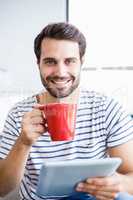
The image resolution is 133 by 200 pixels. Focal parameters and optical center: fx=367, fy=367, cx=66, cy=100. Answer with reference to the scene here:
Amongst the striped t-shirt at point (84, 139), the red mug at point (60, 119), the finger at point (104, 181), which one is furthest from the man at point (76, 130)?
the red mug at point (60, 119)

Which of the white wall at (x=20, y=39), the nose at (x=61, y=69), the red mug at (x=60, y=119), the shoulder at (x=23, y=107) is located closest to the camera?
the red mug at (x=60, y=119)

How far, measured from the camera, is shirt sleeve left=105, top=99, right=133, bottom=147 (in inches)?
48.0

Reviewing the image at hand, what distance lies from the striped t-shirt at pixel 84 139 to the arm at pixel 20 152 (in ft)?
0.31

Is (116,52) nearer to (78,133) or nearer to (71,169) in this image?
(78,133)

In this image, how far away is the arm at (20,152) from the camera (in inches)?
37.7

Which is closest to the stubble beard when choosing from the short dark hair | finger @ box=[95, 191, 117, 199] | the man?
the man

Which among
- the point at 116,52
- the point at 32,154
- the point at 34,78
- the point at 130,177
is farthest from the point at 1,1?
the point at 130,177

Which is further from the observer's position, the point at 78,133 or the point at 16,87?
the point at 16,87

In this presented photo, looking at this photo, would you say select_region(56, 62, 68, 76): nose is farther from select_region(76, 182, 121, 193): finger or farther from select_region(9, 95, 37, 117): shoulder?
select_region(76, 182, 121, 193): finger

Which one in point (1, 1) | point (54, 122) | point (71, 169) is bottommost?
point (71, 169)

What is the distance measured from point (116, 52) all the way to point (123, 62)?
74 mm

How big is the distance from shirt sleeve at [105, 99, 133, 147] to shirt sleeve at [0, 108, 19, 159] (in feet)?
1.03

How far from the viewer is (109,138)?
123 centimetres

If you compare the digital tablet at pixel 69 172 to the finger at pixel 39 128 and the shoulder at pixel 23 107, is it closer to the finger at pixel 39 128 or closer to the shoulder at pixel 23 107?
the finger at pixel 39 128
